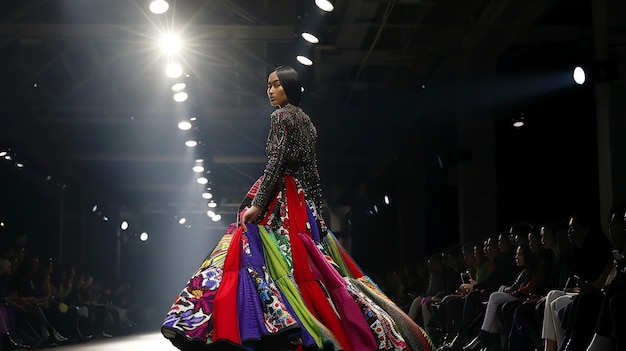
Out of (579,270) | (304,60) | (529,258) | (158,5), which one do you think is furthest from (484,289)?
(158,5)

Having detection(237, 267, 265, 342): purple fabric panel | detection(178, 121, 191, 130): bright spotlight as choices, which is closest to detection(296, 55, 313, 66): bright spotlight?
detection(178, 121, 191, 130): bright spotlight

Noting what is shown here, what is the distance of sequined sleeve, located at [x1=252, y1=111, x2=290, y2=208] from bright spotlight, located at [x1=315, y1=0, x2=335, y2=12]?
3689 millimetres

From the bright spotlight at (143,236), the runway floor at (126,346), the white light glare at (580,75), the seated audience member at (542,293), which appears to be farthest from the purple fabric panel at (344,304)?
the bright spotlight at (143,236)

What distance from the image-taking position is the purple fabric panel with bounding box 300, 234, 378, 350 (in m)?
3.70

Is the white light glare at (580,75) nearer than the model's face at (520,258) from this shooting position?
No

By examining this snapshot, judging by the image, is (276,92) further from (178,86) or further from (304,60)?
(178,86)

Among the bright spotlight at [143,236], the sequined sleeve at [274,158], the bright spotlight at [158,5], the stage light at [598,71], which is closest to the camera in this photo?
the sequined sleeve at [274,158]

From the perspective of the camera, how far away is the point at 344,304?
3768 millimetres

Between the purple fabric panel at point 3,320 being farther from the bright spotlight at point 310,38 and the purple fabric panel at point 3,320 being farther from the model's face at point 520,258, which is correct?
the model's face at point 520,258

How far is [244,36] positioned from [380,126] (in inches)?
186

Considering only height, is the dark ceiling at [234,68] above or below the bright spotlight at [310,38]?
above

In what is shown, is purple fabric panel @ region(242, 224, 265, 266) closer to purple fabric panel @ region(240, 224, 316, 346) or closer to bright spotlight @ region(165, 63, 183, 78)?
A: purple fabric panel @ region(240, 224, 316, 346)

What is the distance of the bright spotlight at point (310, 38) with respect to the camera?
26.9ft

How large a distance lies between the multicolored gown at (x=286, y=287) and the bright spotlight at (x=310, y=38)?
13.9 ft
